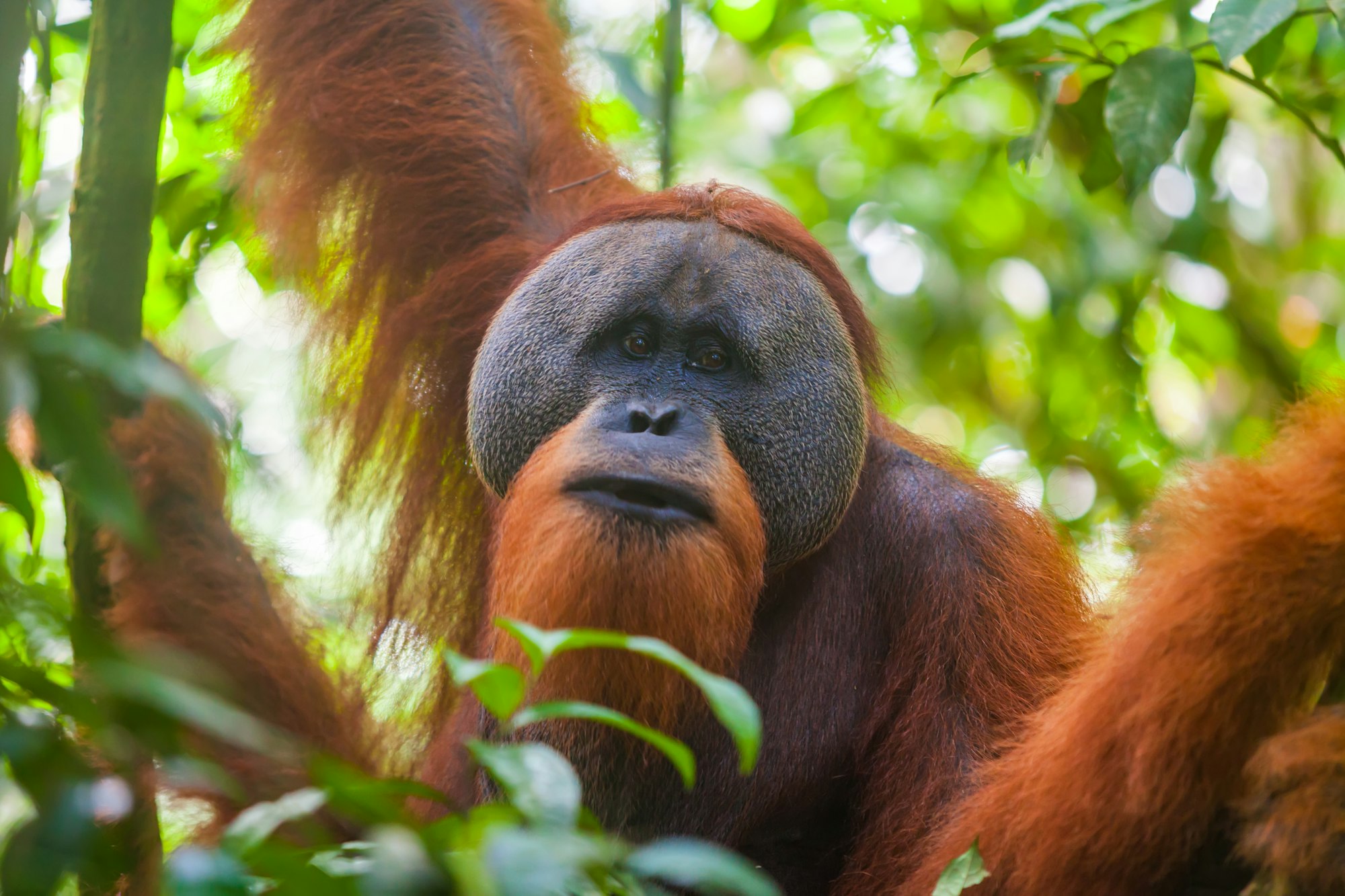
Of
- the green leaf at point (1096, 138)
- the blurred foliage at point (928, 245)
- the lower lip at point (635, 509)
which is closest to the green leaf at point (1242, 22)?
the blurred foliage at point (928, 245)

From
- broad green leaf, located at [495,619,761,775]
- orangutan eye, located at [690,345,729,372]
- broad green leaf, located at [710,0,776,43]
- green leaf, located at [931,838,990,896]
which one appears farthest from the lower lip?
broad green leaf, located at [710,0,776,43]

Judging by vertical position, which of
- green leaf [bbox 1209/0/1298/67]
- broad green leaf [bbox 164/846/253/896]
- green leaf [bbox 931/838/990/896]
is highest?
green leaf [bbox 1209/0/1298/67]

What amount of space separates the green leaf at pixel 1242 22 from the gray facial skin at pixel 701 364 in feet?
3.09

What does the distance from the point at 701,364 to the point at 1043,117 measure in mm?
1292

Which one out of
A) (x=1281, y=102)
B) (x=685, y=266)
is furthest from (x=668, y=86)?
(x=1281, y=102)

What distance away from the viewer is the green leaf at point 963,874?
2.23 meters

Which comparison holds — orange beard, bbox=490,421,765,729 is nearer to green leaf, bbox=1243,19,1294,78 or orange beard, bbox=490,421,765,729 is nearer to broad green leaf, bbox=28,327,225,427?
broad green leaf, bbox=28,327,225,427

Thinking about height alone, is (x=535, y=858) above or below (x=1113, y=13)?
below

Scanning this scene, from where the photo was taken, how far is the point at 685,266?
2.76 metres

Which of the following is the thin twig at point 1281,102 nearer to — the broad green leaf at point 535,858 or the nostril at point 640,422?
the nostril at point 640,422

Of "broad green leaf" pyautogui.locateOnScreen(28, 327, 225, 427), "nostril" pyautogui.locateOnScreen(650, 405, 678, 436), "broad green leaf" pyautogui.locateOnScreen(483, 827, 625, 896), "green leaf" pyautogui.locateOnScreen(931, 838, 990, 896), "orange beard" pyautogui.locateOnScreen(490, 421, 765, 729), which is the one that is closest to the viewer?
"broad green leaf" pyautogui.locateOnScreen(483, 827, 625, 896)

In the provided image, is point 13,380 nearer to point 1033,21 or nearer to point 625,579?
point 625,579

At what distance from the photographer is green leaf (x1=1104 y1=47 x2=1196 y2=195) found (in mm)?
3014

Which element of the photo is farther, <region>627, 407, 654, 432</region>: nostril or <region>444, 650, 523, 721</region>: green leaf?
<region>627, 407, 654, 432</region>: nostril
